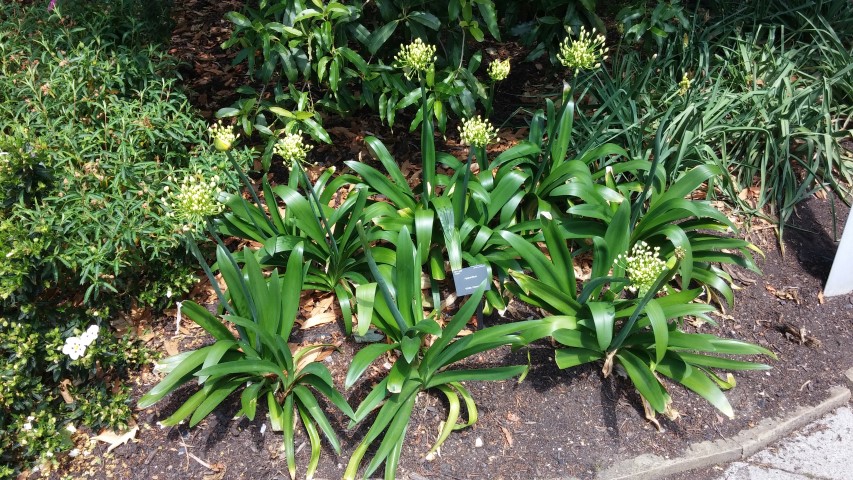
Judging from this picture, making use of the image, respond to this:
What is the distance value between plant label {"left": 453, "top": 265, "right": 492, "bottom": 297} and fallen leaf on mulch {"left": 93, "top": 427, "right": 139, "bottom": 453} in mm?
1410

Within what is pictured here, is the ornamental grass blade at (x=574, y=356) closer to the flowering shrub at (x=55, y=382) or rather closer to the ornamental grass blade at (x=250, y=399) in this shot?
the ornamental grass blade at (x=250, y=399)

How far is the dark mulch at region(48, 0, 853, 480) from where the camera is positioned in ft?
8.17

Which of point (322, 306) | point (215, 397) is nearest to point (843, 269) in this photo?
point (322, 306)

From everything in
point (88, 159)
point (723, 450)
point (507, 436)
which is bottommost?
point (723, 450)

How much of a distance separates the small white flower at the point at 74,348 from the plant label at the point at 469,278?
144cm

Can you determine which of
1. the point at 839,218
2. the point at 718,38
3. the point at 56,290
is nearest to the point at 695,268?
the point at 839,218

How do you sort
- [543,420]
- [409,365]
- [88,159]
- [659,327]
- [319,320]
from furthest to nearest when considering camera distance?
[319,320] → [88,159] → [543,420] → [409,365] → [659,327]

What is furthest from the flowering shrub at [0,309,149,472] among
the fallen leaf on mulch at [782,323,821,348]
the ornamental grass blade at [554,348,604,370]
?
the fallen leaf on mulch at [782,323,821,348]

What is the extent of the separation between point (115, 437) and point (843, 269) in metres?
3.29

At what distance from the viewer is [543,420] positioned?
2.62 meters

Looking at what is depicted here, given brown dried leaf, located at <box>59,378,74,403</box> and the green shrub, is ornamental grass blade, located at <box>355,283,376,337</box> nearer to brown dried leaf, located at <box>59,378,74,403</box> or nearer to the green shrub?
the green shrub

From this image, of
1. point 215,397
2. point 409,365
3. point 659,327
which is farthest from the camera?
point 409,365

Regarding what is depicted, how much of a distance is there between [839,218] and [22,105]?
162 inches

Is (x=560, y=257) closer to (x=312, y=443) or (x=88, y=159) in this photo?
(x=312, y=443)
